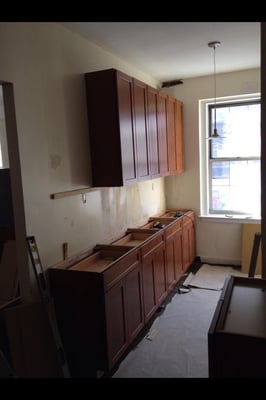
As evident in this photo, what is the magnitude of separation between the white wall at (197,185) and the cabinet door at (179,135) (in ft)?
0.27

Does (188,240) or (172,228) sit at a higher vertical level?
(172,228)

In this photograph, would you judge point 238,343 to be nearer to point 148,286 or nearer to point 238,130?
point 148,286

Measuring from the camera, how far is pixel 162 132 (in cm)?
309

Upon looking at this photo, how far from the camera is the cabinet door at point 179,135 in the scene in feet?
11.6

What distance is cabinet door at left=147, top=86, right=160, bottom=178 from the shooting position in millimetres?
2762

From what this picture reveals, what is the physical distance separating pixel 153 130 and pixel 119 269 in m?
1.41

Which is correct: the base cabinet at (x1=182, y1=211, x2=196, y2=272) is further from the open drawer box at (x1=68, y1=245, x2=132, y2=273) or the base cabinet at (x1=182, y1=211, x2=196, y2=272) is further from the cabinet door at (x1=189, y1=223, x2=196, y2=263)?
the open drawer box at (x1=68, y1=245, x2=132, y2=273)

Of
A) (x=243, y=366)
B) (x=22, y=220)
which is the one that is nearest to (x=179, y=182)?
(x=22, y=220)

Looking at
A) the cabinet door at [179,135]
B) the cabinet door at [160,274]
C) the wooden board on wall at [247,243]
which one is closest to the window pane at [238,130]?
the cabinet door at [179,135]

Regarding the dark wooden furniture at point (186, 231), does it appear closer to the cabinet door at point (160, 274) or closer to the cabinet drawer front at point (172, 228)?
the cabinet drawer front at point (172, 228)

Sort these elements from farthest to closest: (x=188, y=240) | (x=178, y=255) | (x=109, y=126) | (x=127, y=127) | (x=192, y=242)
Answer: (x=192, y=242) < (x=188, y=240) < (x=178, y=255) < (x=127, y=127) < (x=109, y=126)

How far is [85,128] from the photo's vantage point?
2.21m

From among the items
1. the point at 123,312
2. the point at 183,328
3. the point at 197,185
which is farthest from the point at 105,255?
the point at 197,185
